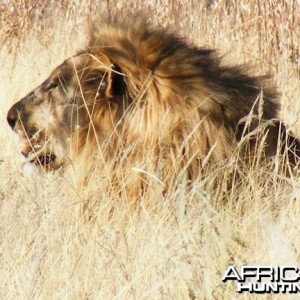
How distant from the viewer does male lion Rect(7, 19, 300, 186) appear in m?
4.50

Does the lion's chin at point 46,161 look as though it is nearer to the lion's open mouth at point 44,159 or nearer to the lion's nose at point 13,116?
the lion's open mouth at point 44,159

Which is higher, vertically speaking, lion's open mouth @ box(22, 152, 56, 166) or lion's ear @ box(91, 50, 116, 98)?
lion's ear @ box(91, 50, 116, 98)

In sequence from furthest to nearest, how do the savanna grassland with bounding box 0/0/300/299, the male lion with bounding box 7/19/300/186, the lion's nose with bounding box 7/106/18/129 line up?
the lion's nose with bounding box 7/106/18/129
the male lion with bounding box 7/19/300/186
the savanna grassland with bounding box 0/0/300/299

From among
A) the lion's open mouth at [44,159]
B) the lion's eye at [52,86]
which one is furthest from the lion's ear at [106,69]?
the lion's open mouth at [44,159]

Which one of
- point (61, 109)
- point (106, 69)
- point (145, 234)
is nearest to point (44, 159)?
point (61, 109)

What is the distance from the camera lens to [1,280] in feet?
12.4

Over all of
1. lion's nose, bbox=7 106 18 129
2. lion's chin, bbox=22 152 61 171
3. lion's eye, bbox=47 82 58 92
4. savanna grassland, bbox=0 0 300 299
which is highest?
lion's eye, bbox=47 82 58 92

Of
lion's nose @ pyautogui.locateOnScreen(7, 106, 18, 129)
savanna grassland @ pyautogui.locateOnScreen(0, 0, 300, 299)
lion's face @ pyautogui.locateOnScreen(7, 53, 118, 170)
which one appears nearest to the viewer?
savanna grassland @ pyautogui.locateOnScreen(0, 0, 300, 299)

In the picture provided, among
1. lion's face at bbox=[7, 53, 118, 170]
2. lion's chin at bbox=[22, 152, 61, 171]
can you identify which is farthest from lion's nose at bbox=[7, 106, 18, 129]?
lion's chin at bbox=[22, 152, 61, 171]

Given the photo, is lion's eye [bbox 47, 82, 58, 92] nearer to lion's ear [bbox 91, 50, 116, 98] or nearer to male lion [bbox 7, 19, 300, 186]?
male lion [bbox 7, 19, 300, 186]

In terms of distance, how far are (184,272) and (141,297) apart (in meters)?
0.18

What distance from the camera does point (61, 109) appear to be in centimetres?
472

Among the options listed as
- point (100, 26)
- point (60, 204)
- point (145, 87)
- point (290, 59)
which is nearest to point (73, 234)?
point (60, 204)

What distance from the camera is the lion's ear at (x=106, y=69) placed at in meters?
4.57
